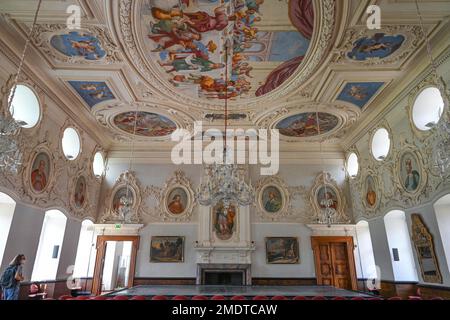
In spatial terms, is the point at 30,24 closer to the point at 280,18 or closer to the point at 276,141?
the point at 280,18

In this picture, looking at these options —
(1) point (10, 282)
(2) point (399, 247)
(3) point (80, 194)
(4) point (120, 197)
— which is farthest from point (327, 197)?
(1) point (10, 282)

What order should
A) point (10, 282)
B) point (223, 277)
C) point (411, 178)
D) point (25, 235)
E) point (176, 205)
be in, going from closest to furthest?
point (10, 282)
point (25, 235)
point (411, 178)
point (223, 277)
point (176, 205)

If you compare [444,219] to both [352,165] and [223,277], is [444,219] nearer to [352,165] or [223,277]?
[352,165]

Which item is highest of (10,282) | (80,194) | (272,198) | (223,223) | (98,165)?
(98,165)

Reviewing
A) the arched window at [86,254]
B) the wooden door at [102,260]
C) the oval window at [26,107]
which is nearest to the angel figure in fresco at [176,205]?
the wooden door at [102,260]

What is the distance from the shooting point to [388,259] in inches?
368

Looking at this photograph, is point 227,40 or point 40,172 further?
point 40,172

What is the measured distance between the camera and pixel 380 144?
10.2m

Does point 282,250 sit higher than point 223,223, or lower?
lower

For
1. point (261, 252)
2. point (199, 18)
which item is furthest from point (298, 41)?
point (261, 252)

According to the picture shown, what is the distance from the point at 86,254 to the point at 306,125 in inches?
437

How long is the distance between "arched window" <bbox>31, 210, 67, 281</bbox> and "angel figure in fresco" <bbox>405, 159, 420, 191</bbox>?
38.1 ft

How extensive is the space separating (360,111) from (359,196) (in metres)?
3.87

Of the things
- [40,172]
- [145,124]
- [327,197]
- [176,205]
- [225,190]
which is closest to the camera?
[225,190]
